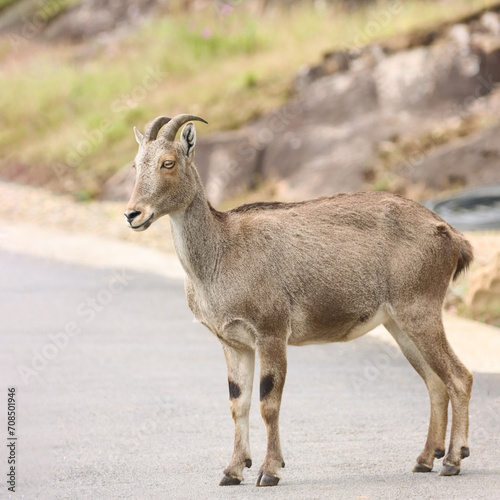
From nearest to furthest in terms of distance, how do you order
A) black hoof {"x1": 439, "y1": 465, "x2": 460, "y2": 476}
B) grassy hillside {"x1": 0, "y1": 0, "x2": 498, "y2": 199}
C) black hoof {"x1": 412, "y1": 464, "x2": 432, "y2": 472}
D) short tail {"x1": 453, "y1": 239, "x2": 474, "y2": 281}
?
black hoof {"x1": 439, "y1": 465, "x2": 460, "y2": 476} < black hoof {"x1": 412, "y1": 464, "x2": 432, "y2": 472} < short tail {"x1": 453, "y1": 239, "x2": 474, "y2": 281} < grassy hillside {"x1": 0, "y1": 0, "x2": 498, "y2": 199}

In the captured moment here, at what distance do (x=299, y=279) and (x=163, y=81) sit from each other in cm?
2019

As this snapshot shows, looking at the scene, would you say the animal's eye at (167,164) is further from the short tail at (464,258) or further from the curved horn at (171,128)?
the short tail at (464,258)

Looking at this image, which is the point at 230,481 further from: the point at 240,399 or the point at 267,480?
the point at 240,399

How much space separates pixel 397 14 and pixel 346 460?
1867cm

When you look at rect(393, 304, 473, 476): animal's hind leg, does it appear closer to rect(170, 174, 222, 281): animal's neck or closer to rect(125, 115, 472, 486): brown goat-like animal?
rect(125, 115, 472, 486): brown goat-like animal

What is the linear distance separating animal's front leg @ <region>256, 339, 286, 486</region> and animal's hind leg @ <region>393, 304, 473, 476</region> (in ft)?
3.16

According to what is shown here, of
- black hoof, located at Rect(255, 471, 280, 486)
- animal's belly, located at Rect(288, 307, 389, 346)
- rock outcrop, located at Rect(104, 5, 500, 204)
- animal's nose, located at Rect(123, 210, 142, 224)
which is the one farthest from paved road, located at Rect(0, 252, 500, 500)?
rock outcrop, located at Rect(104, 5, 500, 204)

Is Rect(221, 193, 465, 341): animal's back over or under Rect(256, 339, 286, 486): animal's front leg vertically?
over

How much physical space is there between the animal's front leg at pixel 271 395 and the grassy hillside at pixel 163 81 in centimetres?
1563

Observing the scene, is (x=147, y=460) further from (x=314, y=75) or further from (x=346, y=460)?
(x=314, y=75)

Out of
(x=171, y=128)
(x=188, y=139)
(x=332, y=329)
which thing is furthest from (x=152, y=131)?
(x=332, y=329)

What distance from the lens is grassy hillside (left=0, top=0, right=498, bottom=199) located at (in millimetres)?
22656

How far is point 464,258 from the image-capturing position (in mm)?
7102

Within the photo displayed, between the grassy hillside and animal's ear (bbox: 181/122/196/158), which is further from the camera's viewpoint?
the grassy hillside
